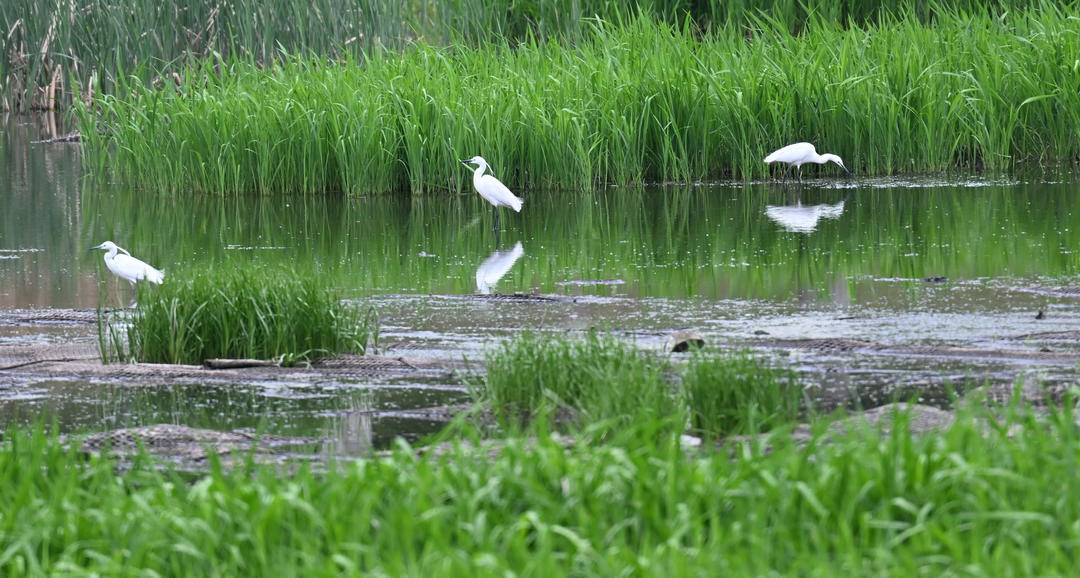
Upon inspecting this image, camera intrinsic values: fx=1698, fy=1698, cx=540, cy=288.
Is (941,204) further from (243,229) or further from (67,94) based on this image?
(67,94)

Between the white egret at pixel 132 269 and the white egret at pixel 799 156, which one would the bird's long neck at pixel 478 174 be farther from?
the white egret at pixel 132 269

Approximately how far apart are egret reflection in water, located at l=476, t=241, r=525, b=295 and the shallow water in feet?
0.15

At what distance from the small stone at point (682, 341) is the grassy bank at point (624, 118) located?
24.0 ft

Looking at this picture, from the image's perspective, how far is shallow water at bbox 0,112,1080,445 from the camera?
6.52 metres

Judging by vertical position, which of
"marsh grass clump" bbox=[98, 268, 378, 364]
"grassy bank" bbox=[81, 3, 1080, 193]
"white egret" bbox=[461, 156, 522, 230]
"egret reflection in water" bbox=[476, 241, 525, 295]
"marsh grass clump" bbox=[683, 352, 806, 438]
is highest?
"grassy bank" bbox=[81, 3, 1080, 193]

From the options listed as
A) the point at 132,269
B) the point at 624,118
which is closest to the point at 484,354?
the point at 132,269

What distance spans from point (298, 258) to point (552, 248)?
168 centimetres

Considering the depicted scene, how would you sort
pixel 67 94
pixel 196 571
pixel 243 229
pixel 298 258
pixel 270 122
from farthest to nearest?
1. pixel 67 94
2. pixel 270 122
3. pixel 243 229
4. pixel 298 258
5. pixel 196 571

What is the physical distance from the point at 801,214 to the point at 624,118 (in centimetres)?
210

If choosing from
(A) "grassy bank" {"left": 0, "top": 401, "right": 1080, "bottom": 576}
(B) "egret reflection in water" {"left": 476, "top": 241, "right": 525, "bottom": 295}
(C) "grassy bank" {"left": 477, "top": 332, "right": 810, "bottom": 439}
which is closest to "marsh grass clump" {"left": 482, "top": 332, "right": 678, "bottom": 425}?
(C) "grassy bank" {"left": 477, "top": 332, "right": 810, "bottom": 439}

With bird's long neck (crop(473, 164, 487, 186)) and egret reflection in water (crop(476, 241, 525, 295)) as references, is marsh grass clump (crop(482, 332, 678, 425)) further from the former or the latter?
bird's long neck (crop(473, 164, 487, 186))

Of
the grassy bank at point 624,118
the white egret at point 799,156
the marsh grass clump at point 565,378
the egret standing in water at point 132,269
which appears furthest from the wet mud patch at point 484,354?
the grassy bank at point 624,118

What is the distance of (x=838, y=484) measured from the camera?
13.1 feet

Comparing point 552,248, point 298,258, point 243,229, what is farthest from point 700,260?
point 243,229
